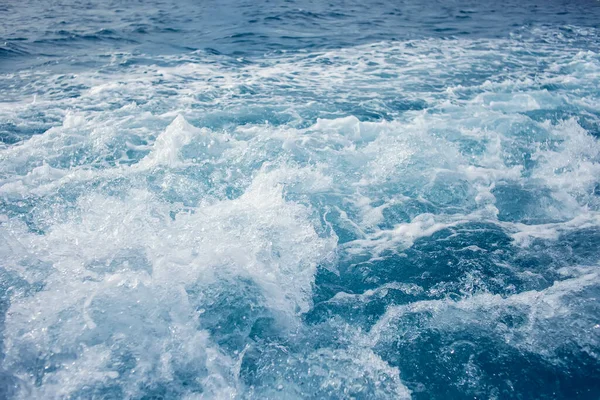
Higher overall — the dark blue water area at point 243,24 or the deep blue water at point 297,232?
the dark blue water area at point 243,24

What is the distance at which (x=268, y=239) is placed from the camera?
359cm

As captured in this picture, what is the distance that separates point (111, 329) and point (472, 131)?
5341mm

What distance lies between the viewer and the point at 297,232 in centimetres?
374

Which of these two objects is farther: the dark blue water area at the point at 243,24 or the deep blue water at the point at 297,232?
the dark blue water area at the point at 243,24

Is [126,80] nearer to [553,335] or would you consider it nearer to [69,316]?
[69,316]

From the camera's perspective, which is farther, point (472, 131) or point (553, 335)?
point (472, 131)

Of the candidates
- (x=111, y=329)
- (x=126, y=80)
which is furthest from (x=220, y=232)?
(x=126, y=80)

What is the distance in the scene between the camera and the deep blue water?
8.45 ft

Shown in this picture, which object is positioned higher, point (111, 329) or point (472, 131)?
point (472, 131)

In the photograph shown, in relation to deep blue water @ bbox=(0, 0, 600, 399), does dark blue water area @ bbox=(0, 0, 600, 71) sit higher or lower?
higher

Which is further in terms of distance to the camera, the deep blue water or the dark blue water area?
the dark blue water area

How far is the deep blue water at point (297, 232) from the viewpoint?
→ 2.58 m

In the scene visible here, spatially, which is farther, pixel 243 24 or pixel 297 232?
pixel 243 24

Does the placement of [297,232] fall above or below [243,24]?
below
